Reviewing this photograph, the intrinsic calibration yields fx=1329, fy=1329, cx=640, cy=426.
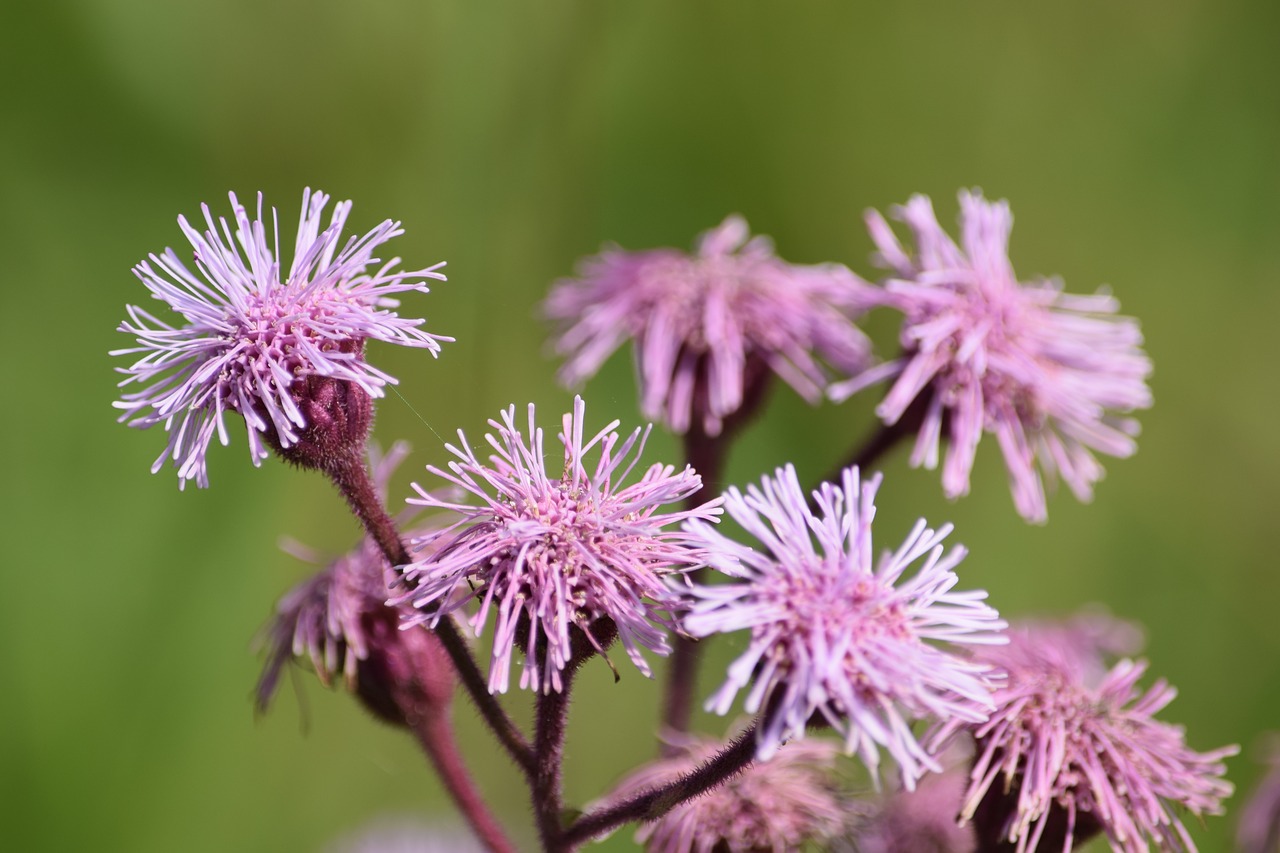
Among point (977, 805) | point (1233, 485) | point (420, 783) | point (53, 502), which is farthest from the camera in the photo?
point (1233, 485)

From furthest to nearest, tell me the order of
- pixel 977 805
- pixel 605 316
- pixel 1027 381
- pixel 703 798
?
pixel 605 316
pixel 1027 381
pixel 703 798
pixel 977 805

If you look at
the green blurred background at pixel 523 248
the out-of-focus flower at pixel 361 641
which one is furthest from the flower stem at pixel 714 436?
the green blurred background at pixel 523 248

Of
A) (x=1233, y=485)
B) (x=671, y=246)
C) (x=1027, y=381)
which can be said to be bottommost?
(x=1027, y=381)

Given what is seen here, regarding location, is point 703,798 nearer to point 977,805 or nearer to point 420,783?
point 977,805

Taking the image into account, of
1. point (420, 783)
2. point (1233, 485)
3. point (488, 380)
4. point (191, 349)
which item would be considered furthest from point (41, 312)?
point (1233, 485)

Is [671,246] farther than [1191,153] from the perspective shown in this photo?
No

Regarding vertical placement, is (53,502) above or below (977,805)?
above

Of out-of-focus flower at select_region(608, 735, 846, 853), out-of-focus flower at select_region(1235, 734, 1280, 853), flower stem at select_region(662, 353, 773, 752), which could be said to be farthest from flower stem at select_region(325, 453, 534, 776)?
out-of-focus flower at select_region(1235, 734, 1280, 853)

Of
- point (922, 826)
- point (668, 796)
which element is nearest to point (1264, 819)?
point (922, 826)
